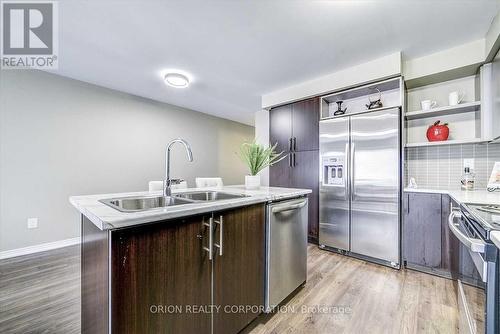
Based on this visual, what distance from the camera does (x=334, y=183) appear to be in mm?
2969

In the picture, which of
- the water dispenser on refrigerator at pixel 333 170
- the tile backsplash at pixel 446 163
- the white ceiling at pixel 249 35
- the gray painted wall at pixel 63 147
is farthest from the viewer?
the water dispenser on refrigerator at pixel 333 170

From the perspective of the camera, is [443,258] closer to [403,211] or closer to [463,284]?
[403,211]

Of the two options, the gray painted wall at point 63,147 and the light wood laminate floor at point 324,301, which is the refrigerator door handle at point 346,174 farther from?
the gray painted wall at point 63,147

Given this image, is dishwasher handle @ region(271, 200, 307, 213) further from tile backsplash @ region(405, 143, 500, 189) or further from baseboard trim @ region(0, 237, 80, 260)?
baseboard trim @ region(0, 237, 80, 260)

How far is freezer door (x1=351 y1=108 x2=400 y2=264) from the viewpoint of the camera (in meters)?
2.47

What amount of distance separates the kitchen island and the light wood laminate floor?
0.44m

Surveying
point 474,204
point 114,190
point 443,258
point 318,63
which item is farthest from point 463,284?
point 114,190

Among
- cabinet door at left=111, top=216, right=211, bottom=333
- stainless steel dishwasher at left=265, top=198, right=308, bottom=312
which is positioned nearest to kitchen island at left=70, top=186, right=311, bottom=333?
cabinet door at left=111, top=216, right=211, bottom=333

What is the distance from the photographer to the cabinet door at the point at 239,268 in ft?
4.03

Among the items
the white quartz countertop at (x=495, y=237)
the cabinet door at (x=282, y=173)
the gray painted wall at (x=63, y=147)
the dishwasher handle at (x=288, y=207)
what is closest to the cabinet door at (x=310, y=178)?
the cabinet door at (x=282, y=173)

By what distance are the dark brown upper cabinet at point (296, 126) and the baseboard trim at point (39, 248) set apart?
3.46 meters

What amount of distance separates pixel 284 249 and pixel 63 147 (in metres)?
3.38

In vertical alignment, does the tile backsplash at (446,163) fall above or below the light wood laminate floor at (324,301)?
above

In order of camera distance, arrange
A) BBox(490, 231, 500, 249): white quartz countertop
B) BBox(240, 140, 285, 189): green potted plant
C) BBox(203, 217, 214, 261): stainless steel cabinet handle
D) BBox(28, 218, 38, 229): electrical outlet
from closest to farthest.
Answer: BBox(490, 231, 500, 249): white quartz countertop
BBox(203, 217, 214, 261): stainless steel cabinet handle
BBox(240, 140, 285, 189): green potted plant
BBox(28, 218, 38, 229): electrical outlet
